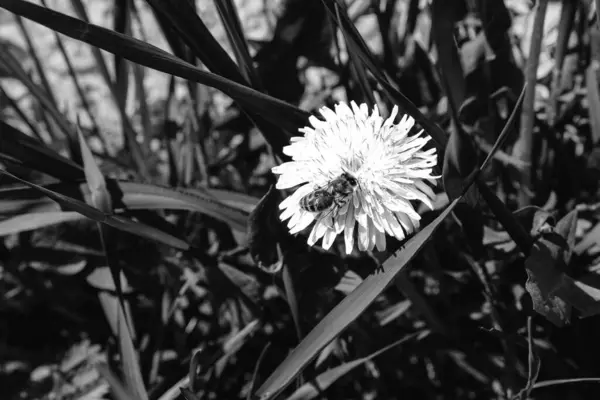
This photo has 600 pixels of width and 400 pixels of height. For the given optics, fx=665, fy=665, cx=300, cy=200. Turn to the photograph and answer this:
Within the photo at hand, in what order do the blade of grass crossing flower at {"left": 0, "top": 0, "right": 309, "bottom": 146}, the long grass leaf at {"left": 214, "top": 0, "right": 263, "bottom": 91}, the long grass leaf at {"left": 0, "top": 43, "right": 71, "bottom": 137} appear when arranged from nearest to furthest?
the blade of grass crossing flower at {"left": 0, "top": 0, "right": 309, "bottom": 146} < the long grass leaf at {"left": 214, "top": 0, "right": 263, "bottom": 91} < the long grass leaf at {"left": 0, "top": 43, "right": 71, "bottom": 137}

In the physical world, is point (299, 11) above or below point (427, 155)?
above

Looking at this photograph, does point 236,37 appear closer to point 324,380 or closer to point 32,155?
point 32,155

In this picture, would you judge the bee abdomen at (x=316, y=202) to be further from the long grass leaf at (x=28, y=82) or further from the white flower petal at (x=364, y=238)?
the long grass leaf at (x=28, y=82)

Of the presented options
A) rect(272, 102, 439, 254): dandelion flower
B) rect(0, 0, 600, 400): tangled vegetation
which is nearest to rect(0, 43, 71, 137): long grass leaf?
rect(0, 0, 600, 400): tangled vegetation

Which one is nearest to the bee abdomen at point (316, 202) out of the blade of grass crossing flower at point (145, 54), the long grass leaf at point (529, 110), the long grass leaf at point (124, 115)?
the blade of grass crossing flower at point (145, 54)

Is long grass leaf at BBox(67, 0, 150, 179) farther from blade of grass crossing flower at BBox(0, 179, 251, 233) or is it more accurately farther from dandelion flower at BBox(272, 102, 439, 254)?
dandelion flower at BBox(272, 102, 439, 254)

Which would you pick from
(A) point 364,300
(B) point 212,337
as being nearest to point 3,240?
(B) point 212,337

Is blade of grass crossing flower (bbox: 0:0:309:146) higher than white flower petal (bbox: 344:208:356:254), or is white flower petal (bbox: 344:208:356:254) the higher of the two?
blade of grass crossing flower (bbox: 0:0:309:146)

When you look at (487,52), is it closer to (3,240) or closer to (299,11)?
(299,11)
